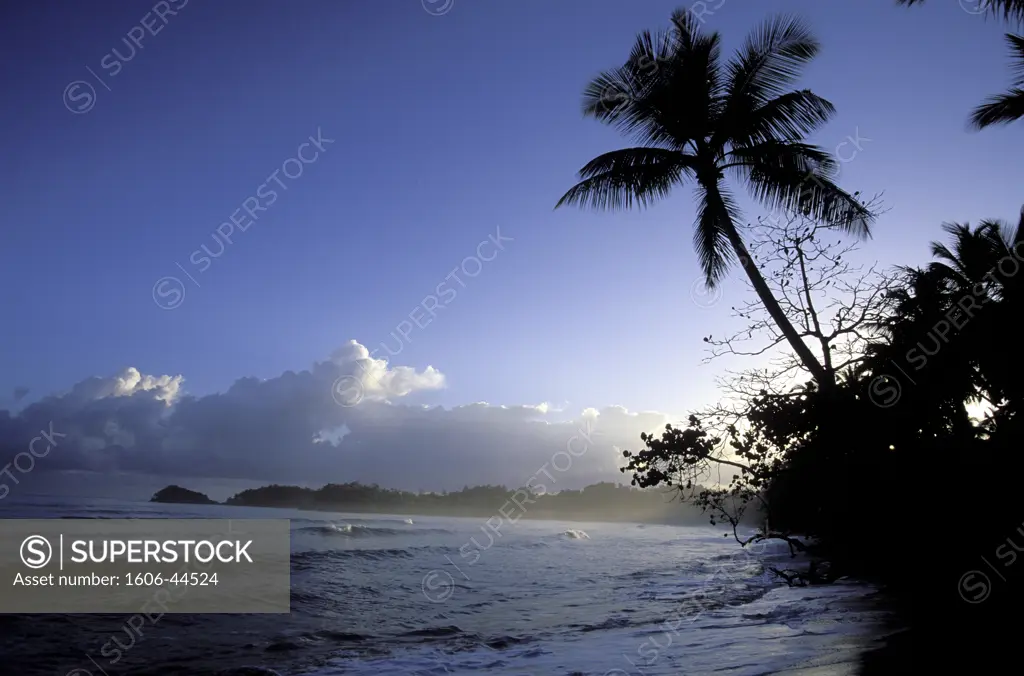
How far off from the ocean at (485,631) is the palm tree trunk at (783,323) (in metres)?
3.55

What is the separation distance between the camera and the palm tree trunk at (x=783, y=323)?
8758mm

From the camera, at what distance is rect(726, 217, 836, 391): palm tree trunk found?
8.76 m

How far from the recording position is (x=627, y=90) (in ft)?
35.4

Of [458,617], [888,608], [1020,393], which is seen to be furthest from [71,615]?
[1020,393]

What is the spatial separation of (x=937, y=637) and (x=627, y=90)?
9.52 metres

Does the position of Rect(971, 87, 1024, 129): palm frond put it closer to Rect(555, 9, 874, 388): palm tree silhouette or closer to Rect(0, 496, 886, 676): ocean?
Rect(555, 9, 874, 388): palm tree silhouette

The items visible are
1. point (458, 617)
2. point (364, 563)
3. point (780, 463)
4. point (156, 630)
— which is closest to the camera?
point (780, 463)

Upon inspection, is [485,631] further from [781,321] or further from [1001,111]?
[1001,111]

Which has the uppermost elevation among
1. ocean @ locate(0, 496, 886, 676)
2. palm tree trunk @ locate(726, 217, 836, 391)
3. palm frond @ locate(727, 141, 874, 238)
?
palm frond @ locate(727, 141, 874, 238)

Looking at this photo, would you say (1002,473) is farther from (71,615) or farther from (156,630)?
(71,615)

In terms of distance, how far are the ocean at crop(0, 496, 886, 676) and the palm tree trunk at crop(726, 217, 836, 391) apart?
355 centimetres

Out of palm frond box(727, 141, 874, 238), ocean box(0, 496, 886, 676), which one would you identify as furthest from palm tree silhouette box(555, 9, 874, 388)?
ocean box(0, 496, 886, 676)

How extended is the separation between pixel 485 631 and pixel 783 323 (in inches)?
301

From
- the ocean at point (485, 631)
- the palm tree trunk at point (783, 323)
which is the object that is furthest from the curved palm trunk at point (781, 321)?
the ocean at point (485, 631)
